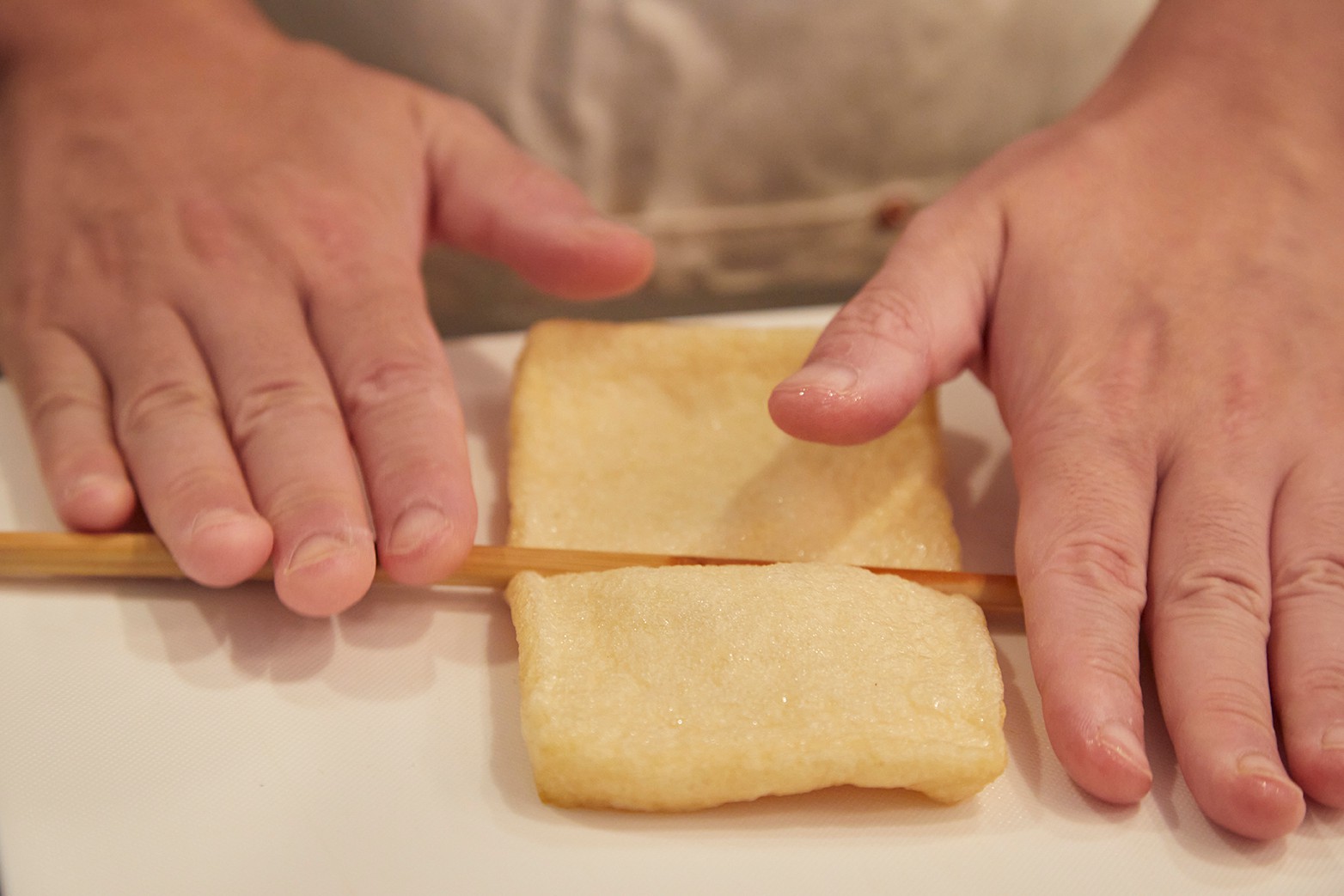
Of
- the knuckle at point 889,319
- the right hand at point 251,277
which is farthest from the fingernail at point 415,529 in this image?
the knuckle at point 889,319

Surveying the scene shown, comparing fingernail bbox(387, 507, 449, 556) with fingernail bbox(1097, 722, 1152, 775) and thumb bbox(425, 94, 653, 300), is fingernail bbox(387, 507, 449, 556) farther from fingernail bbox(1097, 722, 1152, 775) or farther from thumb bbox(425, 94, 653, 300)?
fingernail bbox(1097, 722, 1152, 775)

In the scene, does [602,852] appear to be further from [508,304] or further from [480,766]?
[508,304]

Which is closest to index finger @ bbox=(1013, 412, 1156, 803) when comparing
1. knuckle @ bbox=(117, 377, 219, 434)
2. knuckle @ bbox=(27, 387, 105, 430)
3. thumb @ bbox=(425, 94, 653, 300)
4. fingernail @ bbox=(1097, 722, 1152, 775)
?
fingernail @ bbox=(1097, 722, 1152, 775)

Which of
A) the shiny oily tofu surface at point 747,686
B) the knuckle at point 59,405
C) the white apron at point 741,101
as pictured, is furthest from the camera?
the white apron at point 741,101

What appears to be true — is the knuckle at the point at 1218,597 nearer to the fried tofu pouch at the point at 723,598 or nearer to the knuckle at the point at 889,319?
the fried tofu pouch at the point at 723,598

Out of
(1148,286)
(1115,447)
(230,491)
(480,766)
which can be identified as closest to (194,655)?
(230,491)

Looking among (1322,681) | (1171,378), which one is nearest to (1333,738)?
(1322,681)
